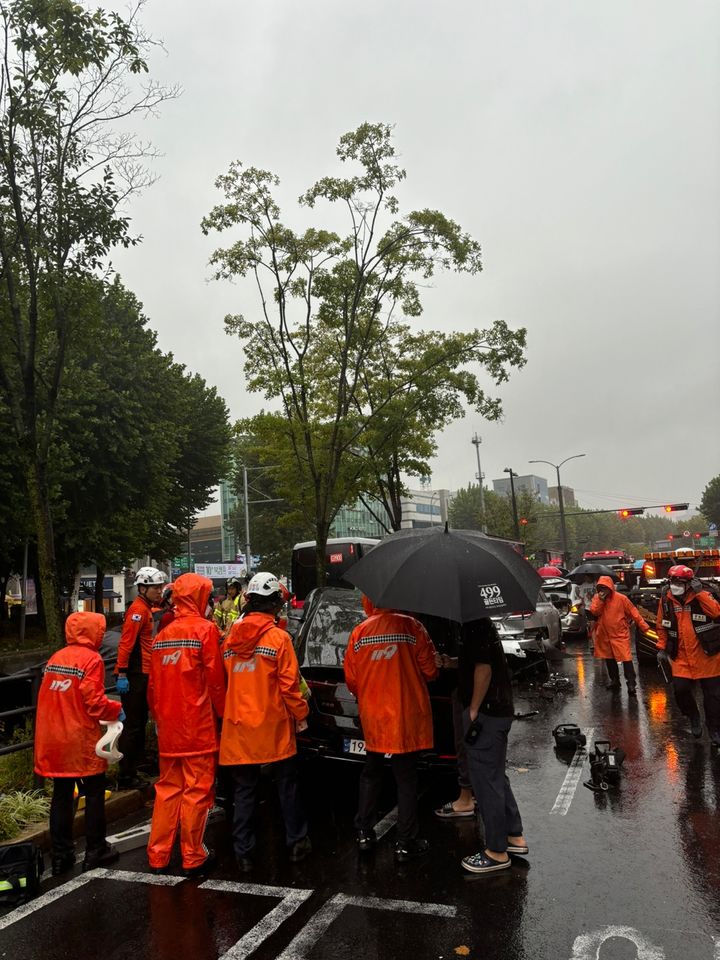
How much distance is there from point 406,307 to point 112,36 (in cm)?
959

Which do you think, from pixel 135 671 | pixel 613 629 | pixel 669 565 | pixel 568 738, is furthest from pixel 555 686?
pixel 669 565

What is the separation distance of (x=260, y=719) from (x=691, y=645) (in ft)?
15.7

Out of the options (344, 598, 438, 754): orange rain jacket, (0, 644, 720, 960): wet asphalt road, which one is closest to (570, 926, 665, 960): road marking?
(0, 644, 720, 960): wet asphalt road

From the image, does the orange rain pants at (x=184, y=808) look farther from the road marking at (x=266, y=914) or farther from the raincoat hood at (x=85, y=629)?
the raincoat hood at (x=85, y=629)

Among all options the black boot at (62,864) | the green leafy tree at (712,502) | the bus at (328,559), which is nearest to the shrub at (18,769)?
the black boot at (62,864)

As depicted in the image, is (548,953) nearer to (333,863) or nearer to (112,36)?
(333,863)

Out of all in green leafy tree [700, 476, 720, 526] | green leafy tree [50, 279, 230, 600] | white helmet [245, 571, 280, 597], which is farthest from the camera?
green leafy tree [700, 476, 720, 526]

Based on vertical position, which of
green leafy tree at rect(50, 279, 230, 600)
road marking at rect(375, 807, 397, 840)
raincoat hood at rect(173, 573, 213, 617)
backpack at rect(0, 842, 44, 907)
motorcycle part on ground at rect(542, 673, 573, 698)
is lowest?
motorcycle part on ground at rect(542, 673, 573, 698)

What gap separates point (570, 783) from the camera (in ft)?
20.8

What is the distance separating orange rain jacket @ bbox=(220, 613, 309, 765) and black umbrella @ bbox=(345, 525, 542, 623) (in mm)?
738

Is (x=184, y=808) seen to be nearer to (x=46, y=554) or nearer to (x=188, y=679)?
(x=188, y=679)

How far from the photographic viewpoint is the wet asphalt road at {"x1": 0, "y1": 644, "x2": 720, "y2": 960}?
3645 millimetres

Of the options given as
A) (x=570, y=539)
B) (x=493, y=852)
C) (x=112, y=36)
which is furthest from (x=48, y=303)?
(x=570, y=539)

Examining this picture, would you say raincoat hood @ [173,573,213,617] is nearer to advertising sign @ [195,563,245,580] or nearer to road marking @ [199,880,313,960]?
road marking @ [199,880,313,960]
